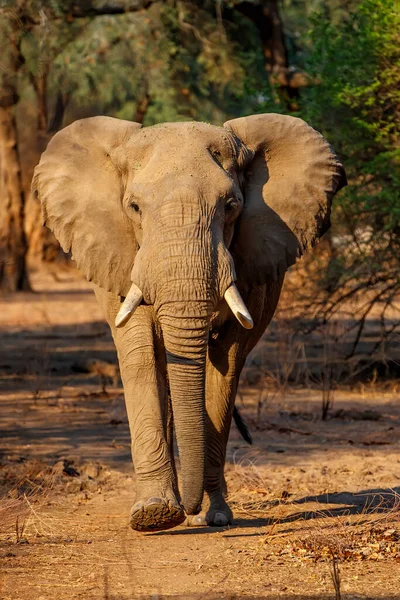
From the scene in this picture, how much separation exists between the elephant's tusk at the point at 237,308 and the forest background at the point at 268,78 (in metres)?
5.30

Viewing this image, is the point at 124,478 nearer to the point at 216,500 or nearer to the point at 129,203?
the point at 216,500

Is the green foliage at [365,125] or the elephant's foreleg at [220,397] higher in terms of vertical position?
the elephant's foreleg at [220,397]

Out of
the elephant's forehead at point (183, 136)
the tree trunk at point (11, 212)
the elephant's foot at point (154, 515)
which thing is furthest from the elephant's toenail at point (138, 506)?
the tree trunk at point (11, 212)

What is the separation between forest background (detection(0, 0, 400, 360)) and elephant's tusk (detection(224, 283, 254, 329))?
17.4 ft

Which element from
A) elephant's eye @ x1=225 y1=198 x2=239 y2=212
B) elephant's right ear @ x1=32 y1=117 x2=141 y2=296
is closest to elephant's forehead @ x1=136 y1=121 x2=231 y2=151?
elephant's right ear @ x1=32 y1=117 x2=141 y2=296

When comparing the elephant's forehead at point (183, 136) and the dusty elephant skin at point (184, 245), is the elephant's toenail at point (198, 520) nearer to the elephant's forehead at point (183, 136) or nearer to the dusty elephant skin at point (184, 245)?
the dusty elephant skin at point (184, 245)

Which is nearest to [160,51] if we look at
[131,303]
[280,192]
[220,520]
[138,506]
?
[280,192]

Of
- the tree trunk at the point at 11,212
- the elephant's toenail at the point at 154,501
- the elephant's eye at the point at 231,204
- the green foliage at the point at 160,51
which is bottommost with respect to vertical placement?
the tree trunk at the point at 11,212

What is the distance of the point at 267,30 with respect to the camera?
15305 millimetres

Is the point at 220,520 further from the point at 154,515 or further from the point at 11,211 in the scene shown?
the point at 11,211

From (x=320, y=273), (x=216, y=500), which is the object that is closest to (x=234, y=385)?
(x=216, y=500)

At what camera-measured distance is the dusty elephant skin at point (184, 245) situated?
5.22 meters

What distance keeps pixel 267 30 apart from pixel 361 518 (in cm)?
1048

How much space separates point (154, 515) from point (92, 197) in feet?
5.67
